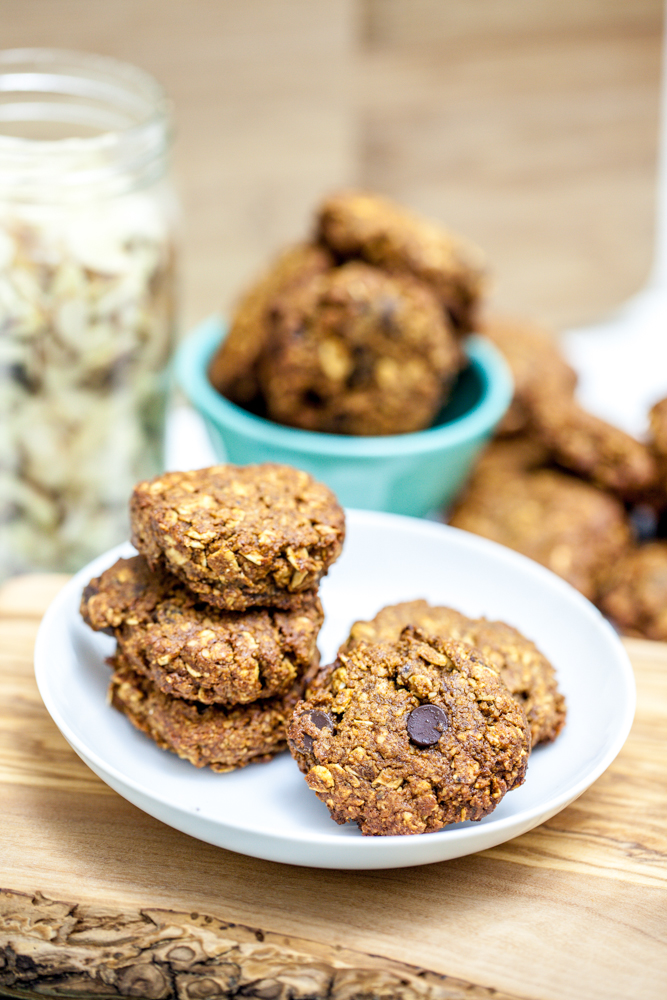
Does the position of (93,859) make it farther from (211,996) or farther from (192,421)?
(192,421)

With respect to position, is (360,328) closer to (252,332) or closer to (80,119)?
(252,332)

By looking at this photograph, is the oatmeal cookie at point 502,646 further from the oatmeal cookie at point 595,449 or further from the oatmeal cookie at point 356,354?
the oatmeal cookie at point 595,449

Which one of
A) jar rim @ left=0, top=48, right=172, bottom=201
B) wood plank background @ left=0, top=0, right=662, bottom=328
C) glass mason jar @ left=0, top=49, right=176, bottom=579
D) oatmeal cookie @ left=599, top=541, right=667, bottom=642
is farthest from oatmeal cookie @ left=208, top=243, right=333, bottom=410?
wood plank background @ left=0, top=0, right=662, bottom=328

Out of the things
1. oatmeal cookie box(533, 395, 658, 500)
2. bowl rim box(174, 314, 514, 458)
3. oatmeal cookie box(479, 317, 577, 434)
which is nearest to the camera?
bowl rim box(174, 314, 514, 458)

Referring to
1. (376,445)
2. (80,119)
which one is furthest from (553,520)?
(80,119)

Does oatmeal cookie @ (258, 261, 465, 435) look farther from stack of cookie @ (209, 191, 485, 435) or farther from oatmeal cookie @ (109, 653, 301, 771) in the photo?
oatmeal cookie @ (109, 653, 301, 771)

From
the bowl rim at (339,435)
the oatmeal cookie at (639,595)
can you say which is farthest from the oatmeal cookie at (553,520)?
the bowl rim at (339,435)
